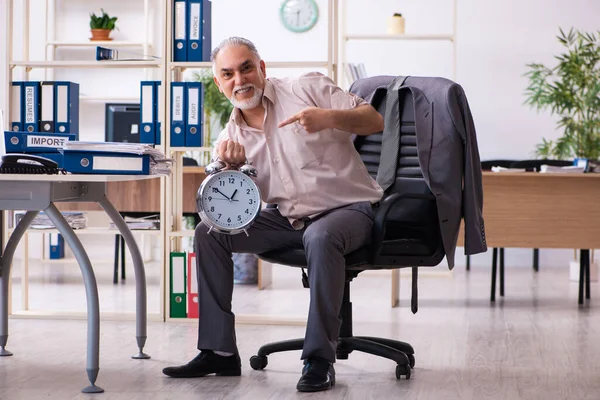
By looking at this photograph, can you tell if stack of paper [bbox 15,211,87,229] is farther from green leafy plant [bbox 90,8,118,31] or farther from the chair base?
green leafy plant [bbox 90,8,118,31]


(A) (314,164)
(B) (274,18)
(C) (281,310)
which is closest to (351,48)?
(B) (274,18)

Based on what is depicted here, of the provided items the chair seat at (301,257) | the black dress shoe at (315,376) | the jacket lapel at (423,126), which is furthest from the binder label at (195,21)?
the black dress shoe at (315,376)

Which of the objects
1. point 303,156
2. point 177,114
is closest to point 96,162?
point 303,156

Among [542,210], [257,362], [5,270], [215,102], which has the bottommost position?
[257,362]

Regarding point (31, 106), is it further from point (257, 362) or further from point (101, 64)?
point (257, 362)

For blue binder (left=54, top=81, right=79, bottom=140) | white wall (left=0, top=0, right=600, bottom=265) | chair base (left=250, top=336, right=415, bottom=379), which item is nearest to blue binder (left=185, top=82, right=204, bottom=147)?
blue binder (left=54, top=81, right=79, bottom=140)

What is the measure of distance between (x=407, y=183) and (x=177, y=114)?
1361 millimetres

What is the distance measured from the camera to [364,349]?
3.04m

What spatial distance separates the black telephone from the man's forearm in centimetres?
88

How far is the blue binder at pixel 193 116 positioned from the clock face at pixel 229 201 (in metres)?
1.28

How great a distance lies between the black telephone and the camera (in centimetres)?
266

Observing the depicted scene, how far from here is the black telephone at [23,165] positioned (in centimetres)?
266

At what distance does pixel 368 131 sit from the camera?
2963mm

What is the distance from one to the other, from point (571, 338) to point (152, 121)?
2.04 meters
